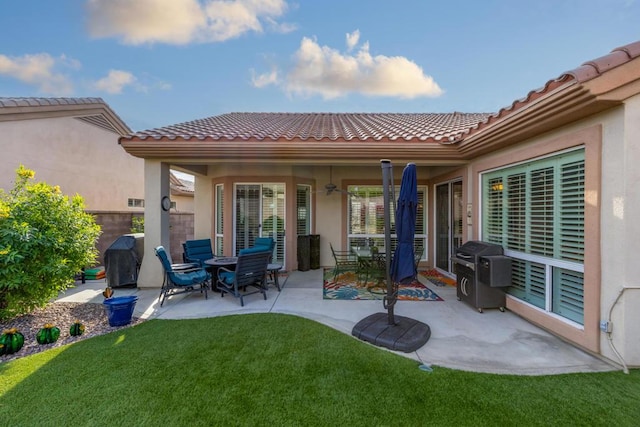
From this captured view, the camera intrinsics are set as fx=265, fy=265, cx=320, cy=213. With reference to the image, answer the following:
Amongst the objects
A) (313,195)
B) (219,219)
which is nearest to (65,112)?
(219,219)

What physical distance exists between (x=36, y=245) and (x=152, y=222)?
2178 millimetres

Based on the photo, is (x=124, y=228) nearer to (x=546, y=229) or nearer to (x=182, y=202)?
(x=182, y=202)

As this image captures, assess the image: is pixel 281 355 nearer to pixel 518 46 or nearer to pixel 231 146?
pixel 231 146

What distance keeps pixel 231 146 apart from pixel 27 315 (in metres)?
5.07

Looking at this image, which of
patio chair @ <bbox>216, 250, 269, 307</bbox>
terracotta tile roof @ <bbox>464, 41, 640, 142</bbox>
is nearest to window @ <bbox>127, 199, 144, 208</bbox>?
patio chair @ <bbox>216, 250, 269, 307</bbox>

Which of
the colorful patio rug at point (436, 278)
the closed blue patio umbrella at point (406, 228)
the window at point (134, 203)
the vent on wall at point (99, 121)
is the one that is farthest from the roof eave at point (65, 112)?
the colorful patio rug at point (436, 278)

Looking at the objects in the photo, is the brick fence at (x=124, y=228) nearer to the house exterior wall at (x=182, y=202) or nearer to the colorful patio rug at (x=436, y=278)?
the house exterior wall at (x=182, y=202)

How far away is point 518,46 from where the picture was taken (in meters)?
8.00

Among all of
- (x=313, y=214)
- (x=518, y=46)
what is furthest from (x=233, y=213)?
(x=518, y=46)

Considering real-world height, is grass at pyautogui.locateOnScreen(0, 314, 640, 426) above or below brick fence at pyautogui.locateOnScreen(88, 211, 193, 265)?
below

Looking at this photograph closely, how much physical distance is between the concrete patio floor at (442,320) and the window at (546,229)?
618mm

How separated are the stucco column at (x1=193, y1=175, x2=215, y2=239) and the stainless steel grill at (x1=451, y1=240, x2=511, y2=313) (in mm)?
7611

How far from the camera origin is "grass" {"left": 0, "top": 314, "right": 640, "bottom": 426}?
2.55 meters

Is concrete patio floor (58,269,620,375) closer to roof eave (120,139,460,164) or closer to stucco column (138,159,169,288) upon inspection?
stucco column (138,159,169,288)
